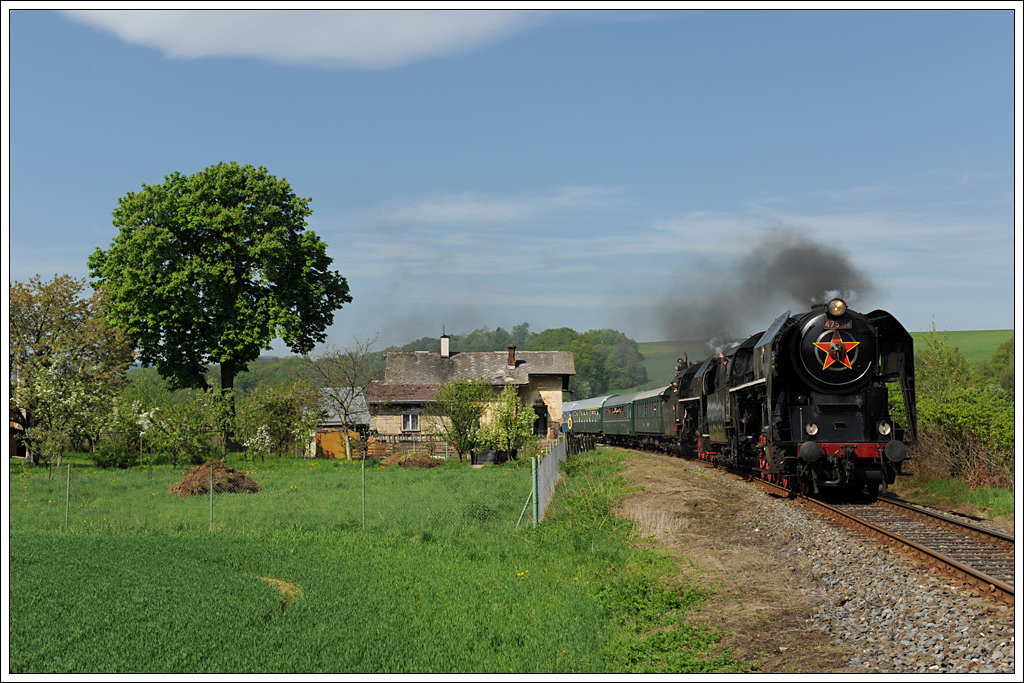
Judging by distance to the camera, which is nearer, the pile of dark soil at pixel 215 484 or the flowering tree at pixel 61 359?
the pile of dark soil at pixel 215 484

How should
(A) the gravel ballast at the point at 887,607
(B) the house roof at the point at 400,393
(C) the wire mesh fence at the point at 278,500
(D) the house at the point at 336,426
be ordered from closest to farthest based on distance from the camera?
(A) the gravel ballast at the point at 887,607 < (C) the wire mesh fence at the point at 278,500 < (D) the house at the point at 336,426 < (B) the house roof at the point at 400,393

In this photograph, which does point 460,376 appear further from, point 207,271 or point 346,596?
point 346,596

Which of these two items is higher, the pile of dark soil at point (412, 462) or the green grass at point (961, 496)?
the green grass at point (961, 496)

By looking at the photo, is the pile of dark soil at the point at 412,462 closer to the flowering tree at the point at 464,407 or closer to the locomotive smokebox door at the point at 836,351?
the flowering tree at the point at 464,407

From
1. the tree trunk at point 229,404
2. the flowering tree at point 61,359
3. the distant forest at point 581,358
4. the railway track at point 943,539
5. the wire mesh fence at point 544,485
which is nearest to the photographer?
the railway track at point 943,539

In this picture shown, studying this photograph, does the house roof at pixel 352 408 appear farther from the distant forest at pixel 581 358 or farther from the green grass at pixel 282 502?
the distant forest at pixel 581 358

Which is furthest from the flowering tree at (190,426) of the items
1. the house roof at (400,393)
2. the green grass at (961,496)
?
the green grass at (961,496)

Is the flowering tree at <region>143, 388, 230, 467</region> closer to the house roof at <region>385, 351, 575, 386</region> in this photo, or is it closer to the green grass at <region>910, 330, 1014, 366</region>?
the house roof at <region>385, 351, 575, 386</region>

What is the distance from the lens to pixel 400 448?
45875 mm

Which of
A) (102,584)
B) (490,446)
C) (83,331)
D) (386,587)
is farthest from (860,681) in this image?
(83,331)

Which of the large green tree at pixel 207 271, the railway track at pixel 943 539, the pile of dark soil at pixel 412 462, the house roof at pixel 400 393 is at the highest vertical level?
the large green tree at pixel 207 271

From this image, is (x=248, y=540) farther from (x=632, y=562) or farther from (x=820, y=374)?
(x=820, y=374)

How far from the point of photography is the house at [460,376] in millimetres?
52031

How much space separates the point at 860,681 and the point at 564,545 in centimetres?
770
